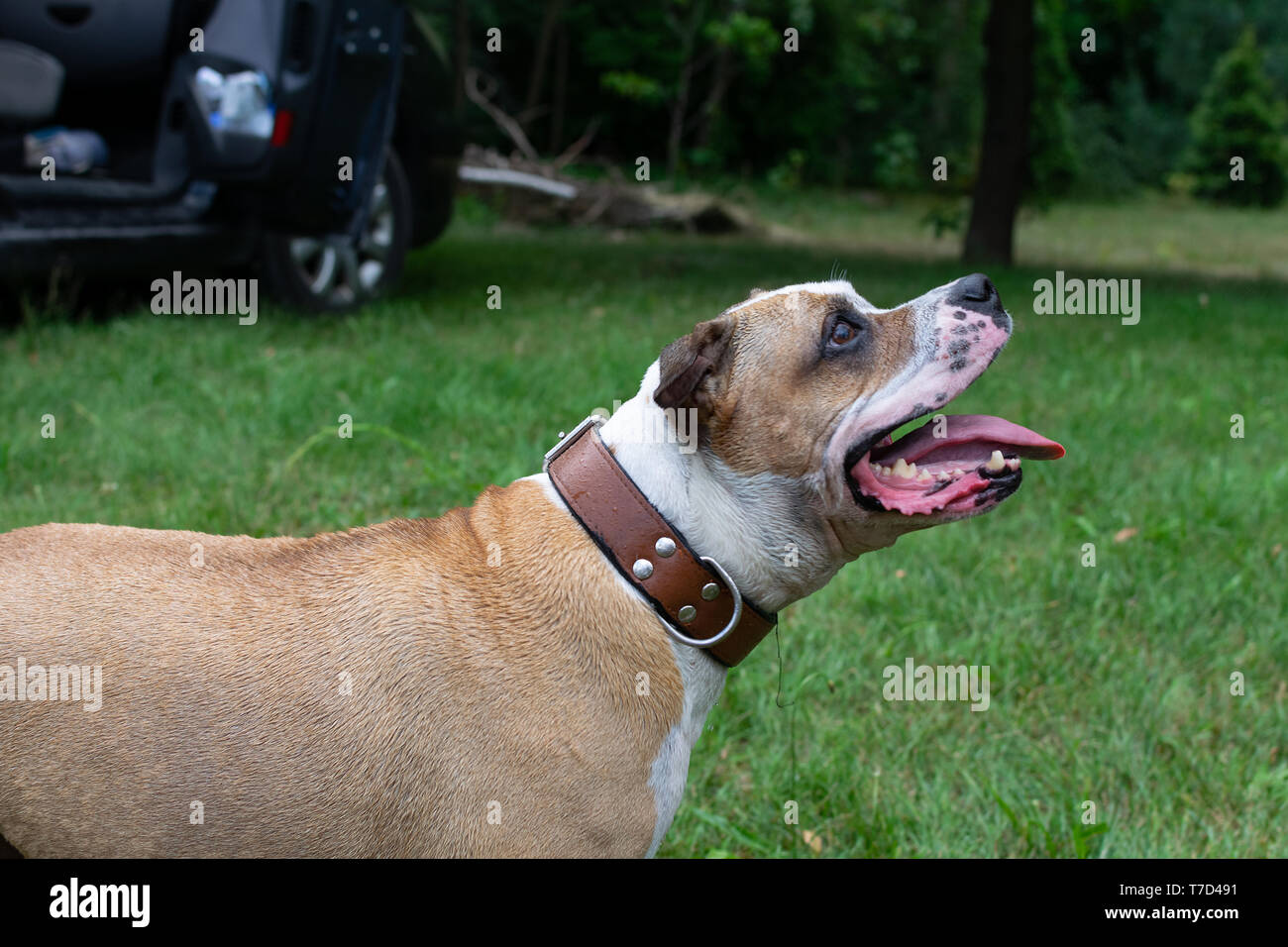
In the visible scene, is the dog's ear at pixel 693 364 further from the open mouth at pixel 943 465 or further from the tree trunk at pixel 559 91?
the tree trunk at pixel 559 91

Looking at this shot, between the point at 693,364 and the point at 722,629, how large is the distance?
472mm

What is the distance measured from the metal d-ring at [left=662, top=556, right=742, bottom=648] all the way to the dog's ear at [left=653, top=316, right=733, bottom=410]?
0.29 m

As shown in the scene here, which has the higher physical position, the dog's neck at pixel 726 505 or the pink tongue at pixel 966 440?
the pink tongue at pixel 966 440

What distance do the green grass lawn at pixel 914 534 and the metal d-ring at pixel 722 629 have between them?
3.01ft

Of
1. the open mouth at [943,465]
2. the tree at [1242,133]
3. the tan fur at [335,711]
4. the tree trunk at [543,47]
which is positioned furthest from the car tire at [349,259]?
the tree at [1242,133]

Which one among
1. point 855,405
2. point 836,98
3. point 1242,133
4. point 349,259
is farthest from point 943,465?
point 1242,133

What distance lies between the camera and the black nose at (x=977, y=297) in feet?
7.43

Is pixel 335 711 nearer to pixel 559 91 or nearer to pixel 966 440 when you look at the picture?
pixel 966 440

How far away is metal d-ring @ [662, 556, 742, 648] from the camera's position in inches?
80.7

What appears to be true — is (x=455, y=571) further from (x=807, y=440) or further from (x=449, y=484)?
(x=449, y=484)

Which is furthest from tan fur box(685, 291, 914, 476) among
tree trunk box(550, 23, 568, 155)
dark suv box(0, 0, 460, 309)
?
tree trunk box(550, 23, 568, 155)

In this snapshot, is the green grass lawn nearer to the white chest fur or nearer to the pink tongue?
the white chest fur

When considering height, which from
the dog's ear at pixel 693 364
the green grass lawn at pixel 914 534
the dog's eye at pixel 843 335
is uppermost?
the dog's eye at pixel 843 335

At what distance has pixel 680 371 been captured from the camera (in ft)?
6.70
